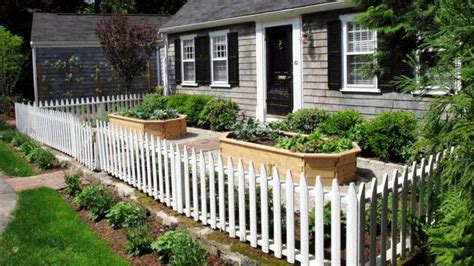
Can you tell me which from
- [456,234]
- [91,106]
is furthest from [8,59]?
[456,234]

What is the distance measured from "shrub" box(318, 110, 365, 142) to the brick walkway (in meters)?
4.82

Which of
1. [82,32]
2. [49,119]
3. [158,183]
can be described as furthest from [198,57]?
[158,183]

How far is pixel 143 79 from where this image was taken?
21.0 metres

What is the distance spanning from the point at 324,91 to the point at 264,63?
2267mm

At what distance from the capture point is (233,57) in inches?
535

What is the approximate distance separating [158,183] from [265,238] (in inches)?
90.9

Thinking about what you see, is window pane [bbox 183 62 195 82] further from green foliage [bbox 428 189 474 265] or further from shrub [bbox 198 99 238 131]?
green foliage [bbox 428 189 474 265]

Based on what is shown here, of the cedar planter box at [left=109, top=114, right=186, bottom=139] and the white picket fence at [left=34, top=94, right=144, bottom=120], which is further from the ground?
the white picket fence at [left=34, top=94, right=144, bottom=120]

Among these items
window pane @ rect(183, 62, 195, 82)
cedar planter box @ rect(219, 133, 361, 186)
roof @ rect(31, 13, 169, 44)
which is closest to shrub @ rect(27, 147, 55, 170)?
cedar planter box @ rect(219, 133, 361, 186)

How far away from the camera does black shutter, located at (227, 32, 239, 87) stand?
44.0 ft

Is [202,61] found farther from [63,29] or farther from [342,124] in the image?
[63,29]

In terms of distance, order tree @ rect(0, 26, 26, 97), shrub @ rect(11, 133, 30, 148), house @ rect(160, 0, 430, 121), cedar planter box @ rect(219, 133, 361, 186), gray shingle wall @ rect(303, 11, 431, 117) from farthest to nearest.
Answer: tree @ rect(0, 26, 26, 97)
shrub @ rect(11, 133, 30, 148)
house @ rect(160, 0, 430, 121)
gray shingle wall @ rect(303, 11, 431, 117)
cedar planter box @ rect(219, 133, 361, 186)

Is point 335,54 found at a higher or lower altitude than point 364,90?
higher

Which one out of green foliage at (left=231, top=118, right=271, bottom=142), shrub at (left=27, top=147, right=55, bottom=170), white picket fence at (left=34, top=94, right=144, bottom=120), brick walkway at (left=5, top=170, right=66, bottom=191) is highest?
white picket fence at (left=34, top=94, right=144, bottom=120)
